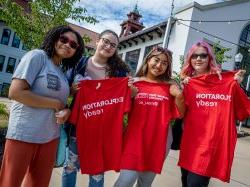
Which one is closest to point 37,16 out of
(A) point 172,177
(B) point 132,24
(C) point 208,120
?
(A) point 172,177

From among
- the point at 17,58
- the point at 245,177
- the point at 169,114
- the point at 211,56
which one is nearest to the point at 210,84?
the point at 211,56

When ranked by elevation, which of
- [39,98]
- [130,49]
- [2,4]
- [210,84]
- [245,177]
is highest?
[130,49]

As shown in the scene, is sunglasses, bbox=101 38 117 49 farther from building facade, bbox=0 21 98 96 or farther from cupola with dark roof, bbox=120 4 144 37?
building facade, bbox=0 21 98 96

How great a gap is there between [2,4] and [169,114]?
7864 mm

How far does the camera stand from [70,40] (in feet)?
10.6

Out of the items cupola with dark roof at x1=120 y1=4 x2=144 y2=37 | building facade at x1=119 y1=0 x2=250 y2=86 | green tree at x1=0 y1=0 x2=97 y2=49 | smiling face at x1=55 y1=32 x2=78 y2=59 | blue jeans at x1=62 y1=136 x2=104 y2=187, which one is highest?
cupola with dark roof at x1=120 y1=4 x2=144 y2=37

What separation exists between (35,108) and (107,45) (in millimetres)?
1132

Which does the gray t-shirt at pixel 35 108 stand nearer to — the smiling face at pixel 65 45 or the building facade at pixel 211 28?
the smiling face at pixel 65 45

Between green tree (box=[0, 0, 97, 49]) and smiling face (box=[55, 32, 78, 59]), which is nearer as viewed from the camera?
smiling face (box=[55, 32, 78, 59])

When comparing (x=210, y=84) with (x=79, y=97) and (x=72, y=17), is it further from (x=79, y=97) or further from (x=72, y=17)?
(x=72, y=17)

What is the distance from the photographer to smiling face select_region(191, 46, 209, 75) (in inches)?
148

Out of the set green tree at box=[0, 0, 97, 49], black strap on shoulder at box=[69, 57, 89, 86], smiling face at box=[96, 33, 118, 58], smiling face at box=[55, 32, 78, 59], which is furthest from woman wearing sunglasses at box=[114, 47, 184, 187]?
green tree at box=[0, 0, 97, 49]

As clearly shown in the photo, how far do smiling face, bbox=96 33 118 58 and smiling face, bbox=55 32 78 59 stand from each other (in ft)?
1.47

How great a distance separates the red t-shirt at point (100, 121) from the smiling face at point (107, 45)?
27cm
